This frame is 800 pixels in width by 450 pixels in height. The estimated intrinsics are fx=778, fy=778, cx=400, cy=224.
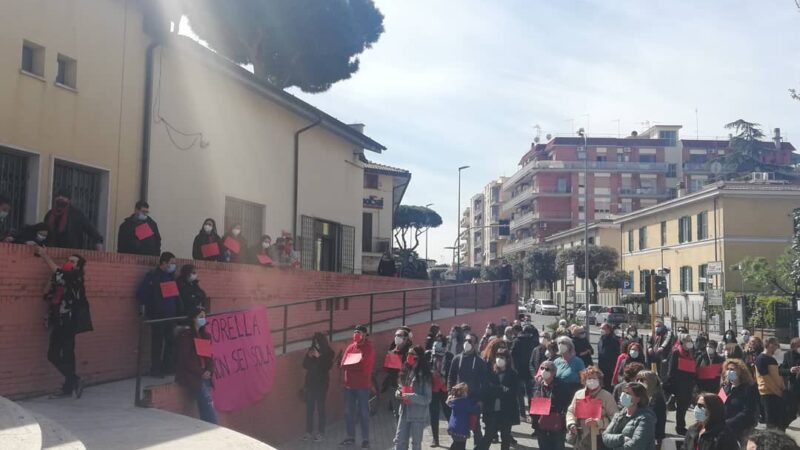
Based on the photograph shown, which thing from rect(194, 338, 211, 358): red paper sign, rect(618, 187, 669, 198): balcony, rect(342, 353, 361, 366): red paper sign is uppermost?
rect(618, 187, 669, 198): balcony

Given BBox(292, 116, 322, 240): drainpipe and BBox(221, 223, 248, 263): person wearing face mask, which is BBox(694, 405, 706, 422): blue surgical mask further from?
BBox(292, 116, 322, 240): drainpipe

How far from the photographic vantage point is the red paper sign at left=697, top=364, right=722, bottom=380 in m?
13.9

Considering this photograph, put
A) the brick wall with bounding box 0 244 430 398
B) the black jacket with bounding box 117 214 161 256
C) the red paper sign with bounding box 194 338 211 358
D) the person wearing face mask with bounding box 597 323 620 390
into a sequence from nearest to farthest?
1. the brick wall with bounding box 0 244 430 398
2. the red paper sign with bounding box 194 338 211 358
3. the black jacket with bounding box 117 214 161 256
4. the person wearing face mask with bounding box 597 323 620 390

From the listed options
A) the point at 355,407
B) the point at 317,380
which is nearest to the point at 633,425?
the point at 355,407

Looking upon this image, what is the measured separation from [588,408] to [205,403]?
452 cm

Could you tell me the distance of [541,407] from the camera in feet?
32.7

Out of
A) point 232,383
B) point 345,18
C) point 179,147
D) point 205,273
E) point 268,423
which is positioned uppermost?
point 345,18

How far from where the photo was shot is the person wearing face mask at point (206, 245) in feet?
44.3

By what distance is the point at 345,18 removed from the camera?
32344 mm

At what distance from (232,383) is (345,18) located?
24.1 meters

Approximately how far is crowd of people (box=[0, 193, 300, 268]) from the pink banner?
6.66 feet

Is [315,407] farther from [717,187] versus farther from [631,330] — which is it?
[717,187]

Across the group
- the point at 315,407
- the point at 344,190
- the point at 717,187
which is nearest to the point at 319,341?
the point at 315,407

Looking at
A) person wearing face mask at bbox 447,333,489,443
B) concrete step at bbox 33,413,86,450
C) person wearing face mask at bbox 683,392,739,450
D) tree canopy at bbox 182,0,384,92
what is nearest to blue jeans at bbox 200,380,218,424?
concrete step at bbox 33,413,86,450
